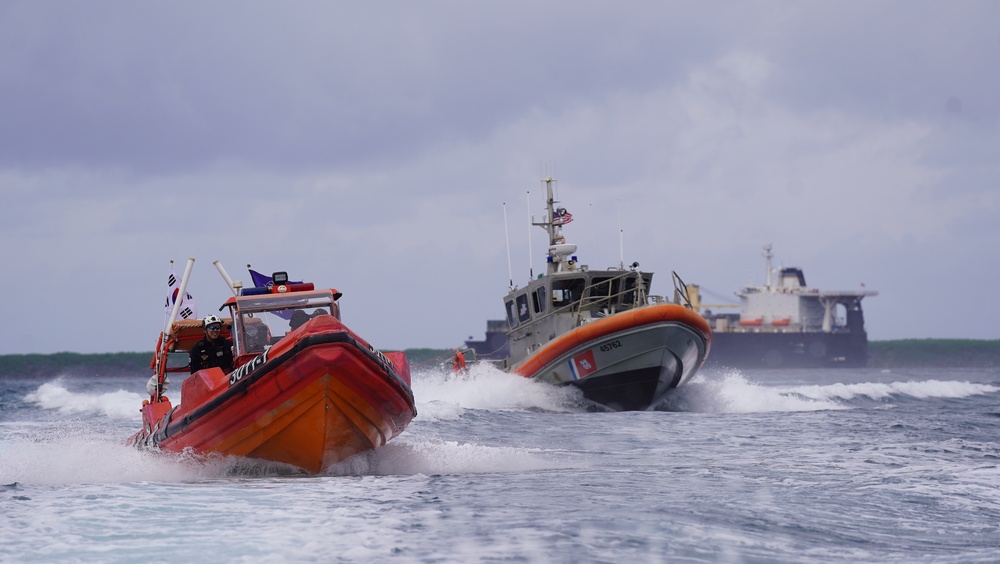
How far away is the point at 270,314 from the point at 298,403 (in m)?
2.16

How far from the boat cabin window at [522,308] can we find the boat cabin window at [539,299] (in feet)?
1.33

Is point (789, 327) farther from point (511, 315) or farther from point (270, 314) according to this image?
point (270, 314)

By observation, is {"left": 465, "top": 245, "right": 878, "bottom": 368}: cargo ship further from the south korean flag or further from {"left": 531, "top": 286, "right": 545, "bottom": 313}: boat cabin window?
the south korean flag

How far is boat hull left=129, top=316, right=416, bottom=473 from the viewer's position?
10.1 m

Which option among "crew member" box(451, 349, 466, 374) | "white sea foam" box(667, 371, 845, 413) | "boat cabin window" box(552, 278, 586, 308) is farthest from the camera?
"crew member" box(451, 349, 466, 374)

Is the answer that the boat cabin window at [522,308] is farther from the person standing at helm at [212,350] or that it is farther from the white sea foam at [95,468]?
the white sea foam at [95,468]

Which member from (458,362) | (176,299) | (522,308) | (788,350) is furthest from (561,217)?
(788,350)

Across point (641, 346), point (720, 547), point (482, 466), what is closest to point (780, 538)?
point (720, 547)

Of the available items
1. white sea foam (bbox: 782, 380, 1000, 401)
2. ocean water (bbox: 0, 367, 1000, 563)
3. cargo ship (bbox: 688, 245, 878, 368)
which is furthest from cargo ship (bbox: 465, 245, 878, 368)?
ocean water (bbox: 0, 367, 1000, 563)

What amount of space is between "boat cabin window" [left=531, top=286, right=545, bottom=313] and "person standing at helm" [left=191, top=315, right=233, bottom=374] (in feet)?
45.4

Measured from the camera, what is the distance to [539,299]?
84.1ft

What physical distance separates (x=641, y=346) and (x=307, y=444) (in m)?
13.5

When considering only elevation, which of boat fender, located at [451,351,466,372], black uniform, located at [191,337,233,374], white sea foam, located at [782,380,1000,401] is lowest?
white sea foam, located at [782,380,1000,401]

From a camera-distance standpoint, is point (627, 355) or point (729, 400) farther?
point (729, 400)
